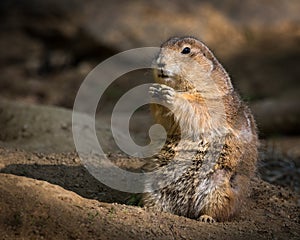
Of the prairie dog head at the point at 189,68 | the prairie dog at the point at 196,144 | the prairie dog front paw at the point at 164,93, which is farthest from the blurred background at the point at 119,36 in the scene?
the prairie dog front paw at the point at 164,93

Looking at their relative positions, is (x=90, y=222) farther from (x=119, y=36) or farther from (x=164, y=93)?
(x=119, y=36)

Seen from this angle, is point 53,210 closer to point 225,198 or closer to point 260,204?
point 225,198

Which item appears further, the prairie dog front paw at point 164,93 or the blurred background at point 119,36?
the blurred background at point 119,36

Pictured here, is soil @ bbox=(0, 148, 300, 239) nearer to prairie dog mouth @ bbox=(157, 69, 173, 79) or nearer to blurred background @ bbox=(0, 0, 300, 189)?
prairie dog mouth @ bbox=(157, 69, 173, 79)

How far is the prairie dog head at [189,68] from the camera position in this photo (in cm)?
519

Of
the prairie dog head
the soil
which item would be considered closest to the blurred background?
the soil

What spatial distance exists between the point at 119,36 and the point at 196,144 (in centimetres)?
670

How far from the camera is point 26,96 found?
1124 centimetres

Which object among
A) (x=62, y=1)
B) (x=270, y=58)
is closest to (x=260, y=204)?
(x=270, y=58)

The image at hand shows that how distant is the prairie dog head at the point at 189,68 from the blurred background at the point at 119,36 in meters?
5.69

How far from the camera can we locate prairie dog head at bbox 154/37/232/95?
204 inches

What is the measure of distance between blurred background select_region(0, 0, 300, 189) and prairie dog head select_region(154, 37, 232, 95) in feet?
18.7

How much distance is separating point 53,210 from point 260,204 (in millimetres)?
2109

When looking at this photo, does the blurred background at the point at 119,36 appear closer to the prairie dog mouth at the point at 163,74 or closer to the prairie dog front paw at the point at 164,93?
the prairie dog mouth at the point at 163,74
